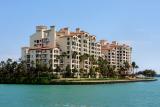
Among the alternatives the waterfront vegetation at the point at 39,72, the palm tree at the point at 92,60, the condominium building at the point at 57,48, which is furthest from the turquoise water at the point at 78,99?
the palm tree at the point at 92,60

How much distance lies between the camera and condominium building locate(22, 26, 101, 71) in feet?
515

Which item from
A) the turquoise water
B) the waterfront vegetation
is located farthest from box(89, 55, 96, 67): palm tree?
the turquoise water

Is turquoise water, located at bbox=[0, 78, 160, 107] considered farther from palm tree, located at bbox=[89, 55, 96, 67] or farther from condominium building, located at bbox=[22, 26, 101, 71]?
palm tree, located at bbox=[89, 55, 96, 67]

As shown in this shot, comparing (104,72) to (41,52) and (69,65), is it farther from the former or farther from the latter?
(41,52)

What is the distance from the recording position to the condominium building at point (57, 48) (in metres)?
157

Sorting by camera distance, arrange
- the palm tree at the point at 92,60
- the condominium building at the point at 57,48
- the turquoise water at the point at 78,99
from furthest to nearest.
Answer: the palm tree at the point at 92,60 < the condominium building at the point at 57,48 < the turquoise water at the point at 78,99

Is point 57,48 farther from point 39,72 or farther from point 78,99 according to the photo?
point 78,99

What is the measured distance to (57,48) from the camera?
159m

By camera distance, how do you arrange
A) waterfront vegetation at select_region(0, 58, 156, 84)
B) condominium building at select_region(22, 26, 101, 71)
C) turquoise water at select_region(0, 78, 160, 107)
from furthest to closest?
1. condominium building at select_region(22, 26, 101, 71)
2. waterfront vegetation at select_region(0, 58, 156, 84)
3. turquoise water at select_region(0, 78, 160, 107)

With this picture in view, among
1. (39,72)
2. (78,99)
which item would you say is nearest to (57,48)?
(39,72)

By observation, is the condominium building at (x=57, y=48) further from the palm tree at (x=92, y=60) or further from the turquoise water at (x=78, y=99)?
the turquoise water at (x=78, y=99)

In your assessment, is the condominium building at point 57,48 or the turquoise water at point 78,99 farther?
the condominium building at point 57,48

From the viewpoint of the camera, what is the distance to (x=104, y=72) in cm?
17112

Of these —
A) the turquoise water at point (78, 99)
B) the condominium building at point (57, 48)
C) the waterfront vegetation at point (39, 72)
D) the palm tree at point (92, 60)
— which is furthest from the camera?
the palm tree at point (92, 60)
